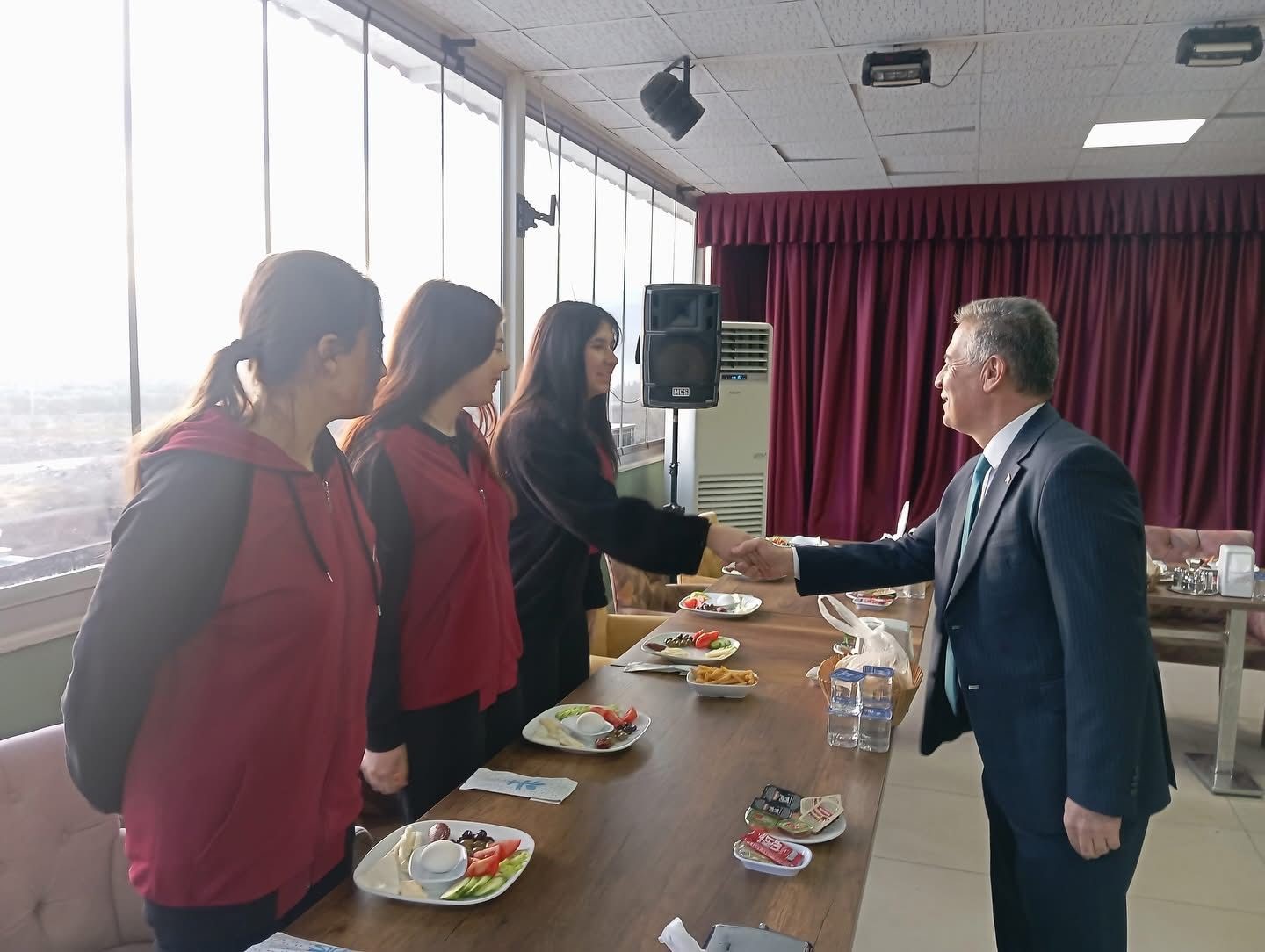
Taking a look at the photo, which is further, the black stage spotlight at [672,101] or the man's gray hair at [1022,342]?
the black stage spotlight at [672,101]

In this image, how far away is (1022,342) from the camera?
5.16 feet

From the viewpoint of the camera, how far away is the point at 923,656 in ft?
15.6

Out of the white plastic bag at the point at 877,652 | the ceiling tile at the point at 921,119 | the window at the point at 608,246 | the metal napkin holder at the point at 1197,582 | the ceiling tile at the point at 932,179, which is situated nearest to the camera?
the white plastic bag at the point at 877,652

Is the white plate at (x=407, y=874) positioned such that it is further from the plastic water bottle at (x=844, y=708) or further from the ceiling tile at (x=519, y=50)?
the ceiling tile at (x=519, y=50)

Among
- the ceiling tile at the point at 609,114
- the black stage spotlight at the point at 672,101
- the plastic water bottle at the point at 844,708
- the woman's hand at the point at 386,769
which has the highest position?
the ceiling tile at the point at 609,114

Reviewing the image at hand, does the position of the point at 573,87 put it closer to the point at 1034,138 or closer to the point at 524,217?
the point at 524,217

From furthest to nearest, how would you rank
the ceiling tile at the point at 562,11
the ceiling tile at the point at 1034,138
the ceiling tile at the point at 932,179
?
1. the ceiling tile at the point at 932,179
2. the ceiling tile at the point at 1034,138
3. the ceiling tile at the point at 562,11

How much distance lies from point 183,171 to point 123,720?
5.30 ft

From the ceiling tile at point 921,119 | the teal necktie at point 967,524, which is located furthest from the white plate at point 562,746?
the ceiling tile at point 921,119

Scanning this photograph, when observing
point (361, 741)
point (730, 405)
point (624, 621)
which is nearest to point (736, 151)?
point (730, 405)

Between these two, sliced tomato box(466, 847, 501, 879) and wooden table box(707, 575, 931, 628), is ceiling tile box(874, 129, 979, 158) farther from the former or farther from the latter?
sliced tomato box(466, 847, 501, 879)

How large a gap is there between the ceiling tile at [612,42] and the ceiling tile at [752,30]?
0.23ft

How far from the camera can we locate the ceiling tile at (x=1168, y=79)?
3314 millimetres

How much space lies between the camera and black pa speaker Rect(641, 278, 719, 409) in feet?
14.7
